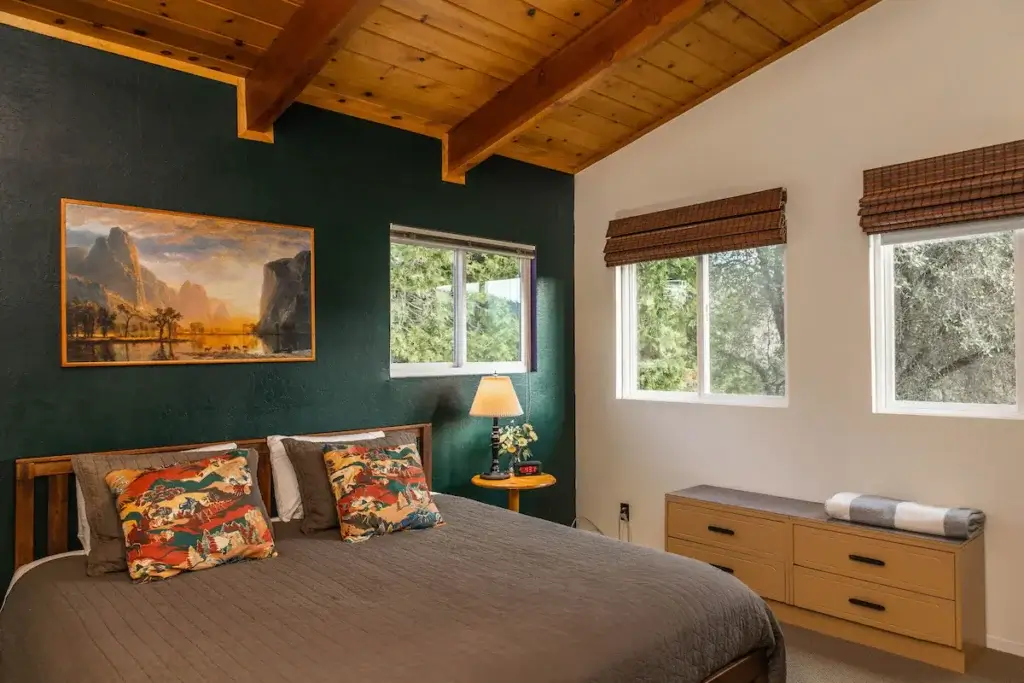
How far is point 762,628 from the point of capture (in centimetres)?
225

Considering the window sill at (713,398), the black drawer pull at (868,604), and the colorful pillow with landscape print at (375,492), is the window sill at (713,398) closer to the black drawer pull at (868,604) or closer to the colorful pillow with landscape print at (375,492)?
the black drawer pull at (868,604)

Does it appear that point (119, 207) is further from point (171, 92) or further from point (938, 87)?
point (938, 87)

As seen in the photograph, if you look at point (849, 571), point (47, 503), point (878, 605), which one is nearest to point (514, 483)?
point (849, 571)

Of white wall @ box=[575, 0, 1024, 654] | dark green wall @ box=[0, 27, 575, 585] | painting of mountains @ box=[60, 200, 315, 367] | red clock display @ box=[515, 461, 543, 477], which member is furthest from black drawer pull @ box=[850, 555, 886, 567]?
painting of mountains @ box=[60, 200, 315, 367]

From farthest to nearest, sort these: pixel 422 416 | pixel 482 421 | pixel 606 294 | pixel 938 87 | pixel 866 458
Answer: pixel 606 294 < pixel 482 421 < pixel 422 416 < pixel 866 458 < pixel 938 87

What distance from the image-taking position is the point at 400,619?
1.91 metres

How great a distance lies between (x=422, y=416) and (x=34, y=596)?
1.96m

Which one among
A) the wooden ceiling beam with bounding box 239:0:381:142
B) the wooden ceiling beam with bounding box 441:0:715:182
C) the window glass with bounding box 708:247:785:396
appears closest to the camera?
the wooden ceiling beam with bounding box 239:0:381:142

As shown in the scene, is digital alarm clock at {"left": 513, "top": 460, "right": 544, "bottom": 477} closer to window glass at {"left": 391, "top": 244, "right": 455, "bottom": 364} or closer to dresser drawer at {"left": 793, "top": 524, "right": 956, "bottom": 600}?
window glass at {"left": 391, "top": 244, "right": 455, "bottom": 364}

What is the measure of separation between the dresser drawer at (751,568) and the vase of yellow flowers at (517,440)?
1.04 m

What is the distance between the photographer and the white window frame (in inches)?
120

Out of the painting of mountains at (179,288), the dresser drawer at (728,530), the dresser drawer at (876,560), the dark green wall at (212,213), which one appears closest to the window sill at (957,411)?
the dresser drawer at (876,560)

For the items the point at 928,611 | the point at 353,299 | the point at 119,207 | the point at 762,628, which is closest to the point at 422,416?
the point at 353,299

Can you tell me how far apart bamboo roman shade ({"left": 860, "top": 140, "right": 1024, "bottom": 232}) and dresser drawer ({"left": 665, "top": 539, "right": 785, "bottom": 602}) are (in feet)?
5.34
